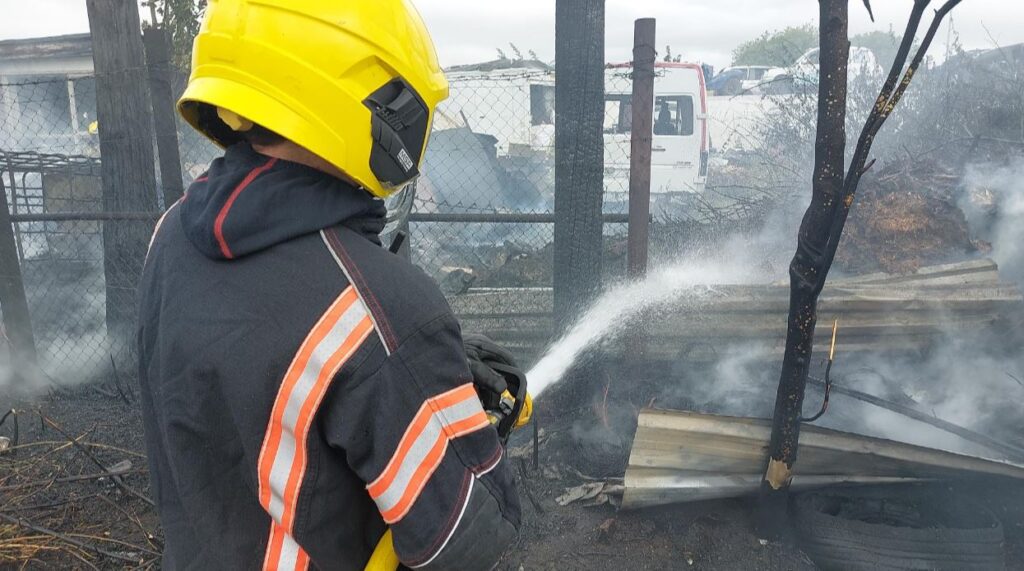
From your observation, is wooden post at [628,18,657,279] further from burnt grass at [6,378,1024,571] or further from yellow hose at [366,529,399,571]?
yellow hose at [366,529,399,571]

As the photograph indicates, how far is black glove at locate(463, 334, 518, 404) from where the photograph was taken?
1596mm

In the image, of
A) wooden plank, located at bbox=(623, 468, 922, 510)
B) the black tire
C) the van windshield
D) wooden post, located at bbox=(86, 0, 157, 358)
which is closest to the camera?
the black tire

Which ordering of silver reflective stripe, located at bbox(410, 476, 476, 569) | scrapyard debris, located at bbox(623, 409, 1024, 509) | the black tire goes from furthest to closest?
scrapyard debris, located at bbox(623, 409, 1024, 509) → the black tire → silver reflective stripe, located at bbox(410, 476, 476, 569)

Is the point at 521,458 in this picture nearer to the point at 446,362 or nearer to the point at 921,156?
the point at 446,362

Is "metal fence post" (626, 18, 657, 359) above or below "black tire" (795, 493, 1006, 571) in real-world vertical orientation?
above

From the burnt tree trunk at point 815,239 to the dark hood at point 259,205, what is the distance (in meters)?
2.03

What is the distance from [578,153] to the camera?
4230 mm

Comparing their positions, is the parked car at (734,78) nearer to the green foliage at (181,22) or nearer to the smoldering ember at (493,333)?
the smoldering ember at (493,333)

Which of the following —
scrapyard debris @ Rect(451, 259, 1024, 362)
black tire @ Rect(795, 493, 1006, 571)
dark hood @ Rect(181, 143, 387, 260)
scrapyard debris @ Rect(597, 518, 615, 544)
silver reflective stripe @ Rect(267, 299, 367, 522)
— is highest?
dark hood @ Rect(181, 143, 387, 260)

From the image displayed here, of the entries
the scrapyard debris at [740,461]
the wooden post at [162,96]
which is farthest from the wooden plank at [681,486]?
the wooden post at [162,96]

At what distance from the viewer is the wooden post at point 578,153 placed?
4.05 meters

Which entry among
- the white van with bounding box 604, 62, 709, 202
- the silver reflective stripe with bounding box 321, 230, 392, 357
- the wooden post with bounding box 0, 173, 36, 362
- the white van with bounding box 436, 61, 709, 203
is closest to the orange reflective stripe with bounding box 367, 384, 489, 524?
the silver reflective stripe with bounding box 321, 230, 392, 357

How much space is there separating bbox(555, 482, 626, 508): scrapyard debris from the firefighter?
2.42m

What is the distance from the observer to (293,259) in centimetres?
123
